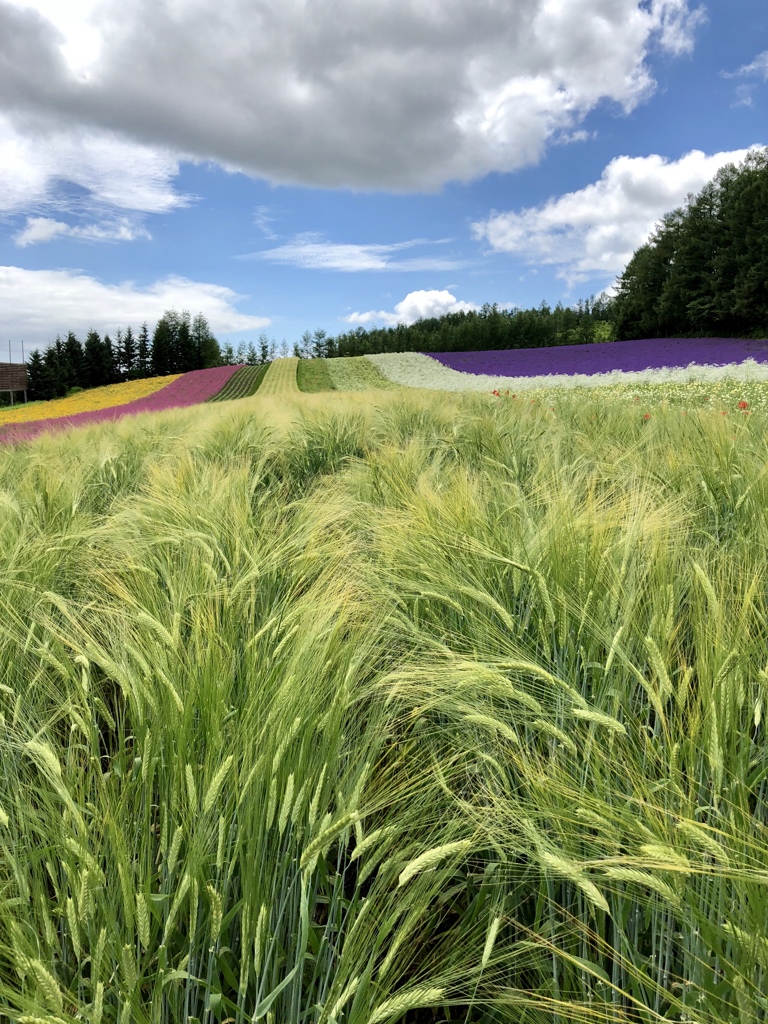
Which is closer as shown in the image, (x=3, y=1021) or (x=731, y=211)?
(x=3, y=1021)

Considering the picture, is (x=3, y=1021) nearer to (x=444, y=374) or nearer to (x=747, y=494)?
(x=747, y=494)

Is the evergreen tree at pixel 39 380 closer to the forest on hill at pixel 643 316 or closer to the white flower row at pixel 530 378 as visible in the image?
the forest on hill at pixel 643 316

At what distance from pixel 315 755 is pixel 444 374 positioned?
924 inches

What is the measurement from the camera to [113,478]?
3057 millimetres

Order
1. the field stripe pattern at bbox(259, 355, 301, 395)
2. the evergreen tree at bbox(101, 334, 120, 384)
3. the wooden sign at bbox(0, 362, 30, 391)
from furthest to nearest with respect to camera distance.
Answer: the evergreen tree at bbox(101, 334, 120, 384) → the wooden sign at bbox(0, 362, 30, 391) → the field stripe pattern at bbox(259, 355, 301, 395)

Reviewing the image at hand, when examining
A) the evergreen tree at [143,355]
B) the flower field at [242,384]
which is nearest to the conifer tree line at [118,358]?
the evergreen tree at [143,355]

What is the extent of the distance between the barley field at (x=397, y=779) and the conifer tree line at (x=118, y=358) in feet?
159

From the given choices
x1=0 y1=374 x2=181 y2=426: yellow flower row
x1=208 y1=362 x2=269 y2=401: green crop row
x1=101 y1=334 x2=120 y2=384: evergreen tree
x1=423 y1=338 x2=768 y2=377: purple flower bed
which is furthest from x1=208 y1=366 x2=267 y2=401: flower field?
x1=101 y1=334 x2=120 y2=384: evergreen tree

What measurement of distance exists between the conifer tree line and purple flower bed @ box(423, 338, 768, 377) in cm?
3068

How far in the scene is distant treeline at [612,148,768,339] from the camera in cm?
2734

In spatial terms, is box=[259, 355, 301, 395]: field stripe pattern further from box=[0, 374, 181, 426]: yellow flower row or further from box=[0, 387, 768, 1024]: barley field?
box=[0, 387, 768, 1024]: barley field

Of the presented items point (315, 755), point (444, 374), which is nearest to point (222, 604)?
point (315, 755)

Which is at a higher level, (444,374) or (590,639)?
(444,374)

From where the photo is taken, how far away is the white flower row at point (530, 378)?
13.5 meters
